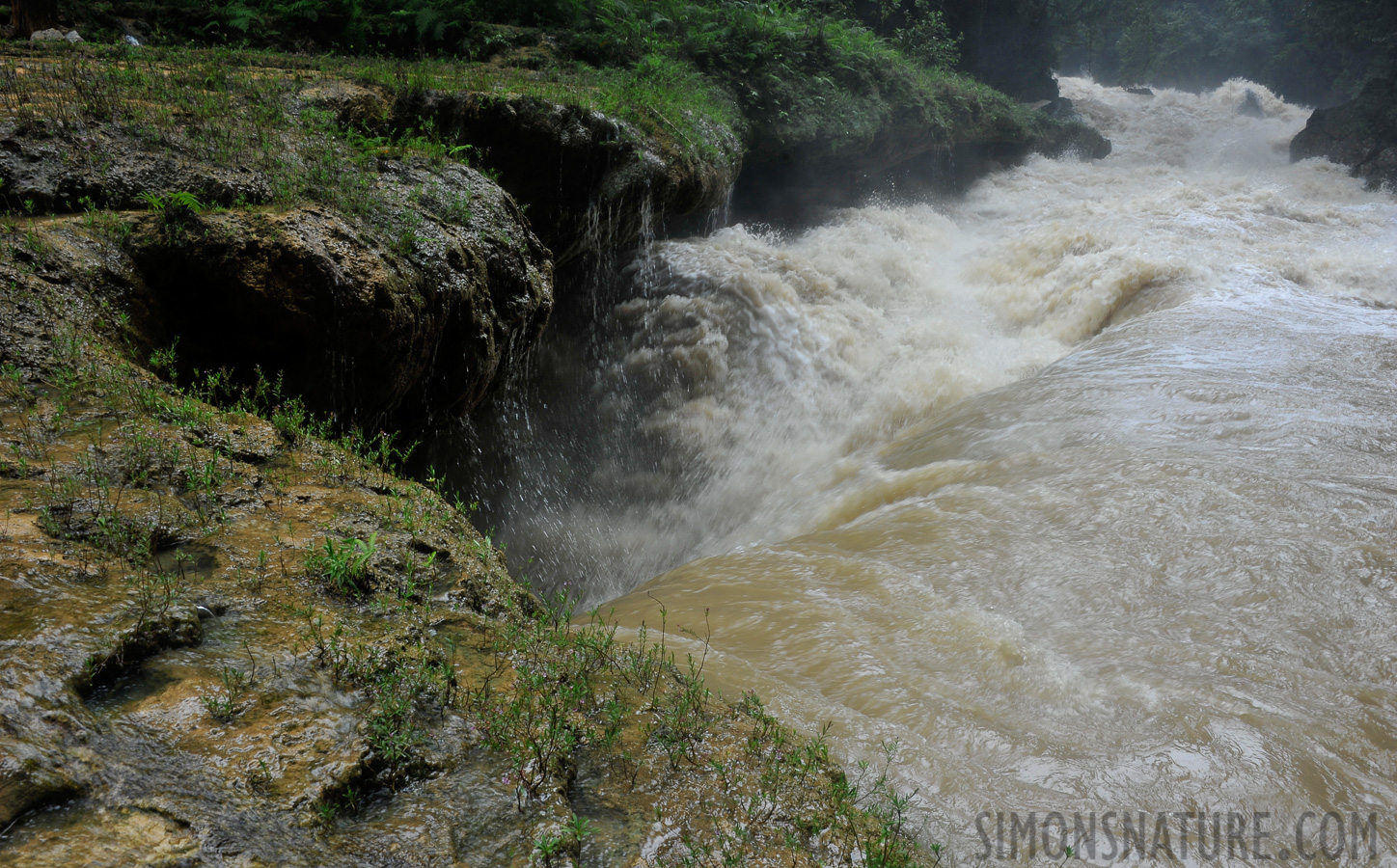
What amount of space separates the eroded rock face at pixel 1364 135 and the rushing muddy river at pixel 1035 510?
8.66 m

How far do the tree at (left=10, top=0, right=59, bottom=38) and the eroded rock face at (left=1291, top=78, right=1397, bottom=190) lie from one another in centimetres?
2600

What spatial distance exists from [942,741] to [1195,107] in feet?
104

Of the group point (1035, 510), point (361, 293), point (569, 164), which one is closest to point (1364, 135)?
point (1035, 510)

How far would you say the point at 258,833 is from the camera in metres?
1.74

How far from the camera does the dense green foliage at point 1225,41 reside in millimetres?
25013

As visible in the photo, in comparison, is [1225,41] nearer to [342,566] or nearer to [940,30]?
[940,30]

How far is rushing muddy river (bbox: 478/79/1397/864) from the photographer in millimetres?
2998

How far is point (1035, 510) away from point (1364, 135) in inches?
903

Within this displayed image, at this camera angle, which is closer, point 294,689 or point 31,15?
point 294,689

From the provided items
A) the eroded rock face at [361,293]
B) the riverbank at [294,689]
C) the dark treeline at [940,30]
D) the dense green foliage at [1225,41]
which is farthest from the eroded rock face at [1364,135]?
the riverbank at [294,689]

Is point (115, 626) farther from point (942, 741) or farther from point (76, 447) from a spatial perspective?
point (942, 741)

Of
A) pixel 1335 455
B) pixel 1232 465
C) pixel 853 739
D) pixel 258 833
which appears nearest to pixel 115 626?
pixel 258 833

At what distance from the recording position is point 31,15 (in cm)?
690

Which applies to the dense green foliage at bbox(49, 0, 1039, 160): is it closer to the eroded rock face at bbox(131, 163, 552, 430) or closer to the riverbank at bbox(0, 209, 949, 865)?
the eroded rock face at bbox(131, 163, 552, 430)
